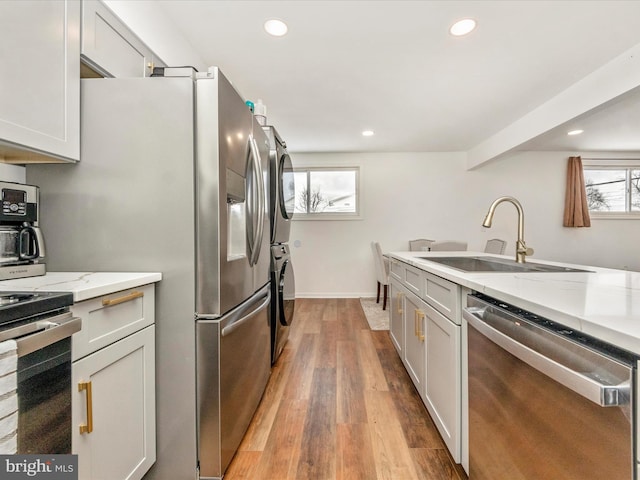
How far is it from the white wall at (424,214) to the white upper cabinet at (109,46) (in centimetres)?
354

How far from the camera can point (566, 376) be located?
632 millimetres

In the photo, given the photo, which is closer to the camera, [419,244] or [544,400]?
[544,400]

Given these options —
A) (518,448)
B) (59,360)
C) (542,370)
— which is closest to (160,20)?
(59,360)

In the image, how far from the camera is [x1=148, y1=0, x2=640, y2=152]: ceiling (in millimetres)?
1815

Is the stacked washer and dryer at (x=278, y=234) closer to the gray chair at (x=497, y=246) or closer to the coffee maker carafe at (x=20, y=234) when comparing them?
the coffee maker carafe at (x=20, y=234)

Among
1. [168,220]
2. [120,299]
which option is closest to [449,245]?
[168,220]

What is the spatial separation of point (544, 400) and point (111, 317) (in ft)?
4.27

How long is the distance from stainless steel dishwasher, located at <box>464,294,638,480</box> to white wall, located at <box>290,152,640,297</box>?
3.96 m

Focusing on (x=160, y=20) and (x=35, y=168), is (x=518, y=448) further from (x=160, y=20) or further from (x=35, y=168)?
(x=160, y=20)

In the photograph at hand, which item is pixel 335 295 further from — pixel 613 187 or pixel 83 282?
pixel 613 187

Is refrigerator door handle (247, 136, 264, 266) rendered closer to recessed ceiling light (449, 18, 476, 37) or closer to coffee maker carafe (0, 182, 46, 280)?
coffee maker carafe (0, 182, 46, 280)

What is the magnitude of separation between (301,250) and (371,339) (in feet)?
7.97

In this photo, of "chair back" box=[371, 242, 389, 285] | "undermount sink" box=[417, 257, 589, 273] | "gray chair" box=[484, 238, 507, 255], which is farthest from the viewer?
"chair back" box=[371, 242, 389, 285]

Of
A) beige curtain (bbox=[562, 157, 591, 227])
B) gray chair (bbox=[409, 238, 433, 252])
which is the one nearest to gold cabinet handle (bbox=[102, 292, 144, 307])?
gray chair (bbox=[409, 238, 433, 252])
